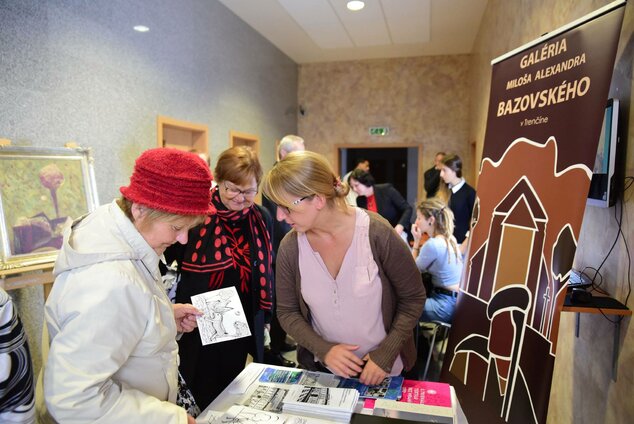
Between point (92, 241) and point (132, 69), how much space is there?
2.77 m

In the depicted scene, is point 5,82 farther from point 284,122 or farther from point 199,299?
point 284,122

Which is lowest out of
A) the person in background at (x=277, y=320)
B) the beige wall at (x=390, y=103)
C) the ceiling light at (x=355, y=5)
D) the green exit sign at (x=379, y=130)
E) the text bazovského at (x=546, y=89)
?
the person in background at (x=277, y=320)

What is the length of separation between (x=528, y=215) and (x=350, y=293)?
0.82 metres

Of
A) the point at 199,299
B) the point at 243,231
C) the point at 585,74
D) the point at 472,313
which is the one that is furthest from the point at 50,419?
the point at 585,74

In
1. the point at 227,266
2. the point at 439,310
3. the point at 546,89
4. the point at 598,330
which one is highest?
the point at 546,89

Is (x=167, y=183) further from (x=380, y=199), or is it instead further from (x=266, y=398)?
(x=380, y=199)

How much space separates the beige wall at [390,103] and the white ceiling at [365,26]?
25 cm

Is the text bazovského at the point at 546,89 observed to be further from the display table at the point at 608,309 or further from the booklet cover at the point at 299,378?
the booklet cover at the point at 299,378

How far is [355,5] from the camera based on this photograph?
15.5 ft

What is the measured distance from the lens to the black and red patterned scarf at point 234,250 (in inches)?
71.1

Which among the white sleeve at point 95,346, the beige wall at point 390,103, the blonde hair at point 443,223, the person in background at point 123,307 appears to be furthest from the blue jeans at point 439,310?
the beige wall at point 390,103

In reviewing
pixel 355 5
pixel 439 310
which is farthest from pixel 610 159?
pixel 355 5

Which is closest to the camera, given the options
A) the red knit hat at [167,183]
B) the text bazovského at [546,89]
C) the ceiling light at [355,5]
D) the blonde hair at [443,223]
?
the red knit hat at [167,183]

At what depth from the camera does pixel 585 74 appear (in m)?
1.50
